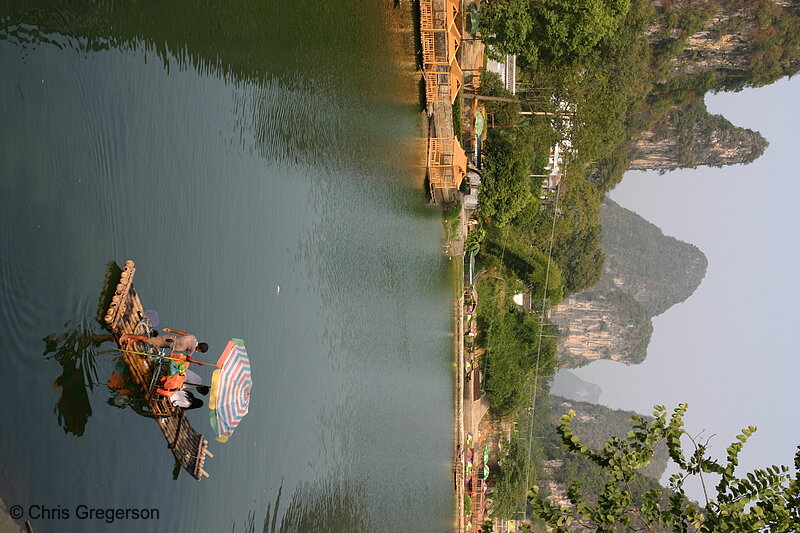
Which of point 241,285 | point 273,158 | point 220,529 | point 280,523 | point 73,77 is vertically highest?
point 73,77

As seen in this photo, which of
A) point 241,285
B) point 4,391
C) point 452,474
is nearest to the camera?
point 4,391

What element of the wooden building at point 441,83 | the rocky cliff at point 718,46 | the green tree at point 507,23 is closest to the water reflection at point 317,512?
the wooden building at point 441,83

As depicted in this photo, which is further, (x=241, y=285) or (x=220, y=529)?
(x=241, y=285)

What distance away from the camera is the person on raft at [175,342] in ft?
43.5

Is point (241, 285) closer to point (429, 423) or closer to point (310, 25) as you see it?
point (310, 25)

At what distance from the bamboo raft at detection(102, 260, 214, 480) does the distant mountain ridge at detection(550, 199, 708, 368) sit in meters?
107

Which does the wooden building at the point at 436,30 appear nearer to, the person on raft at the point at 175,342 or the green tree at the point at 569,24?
the green tree at the point at 569,24

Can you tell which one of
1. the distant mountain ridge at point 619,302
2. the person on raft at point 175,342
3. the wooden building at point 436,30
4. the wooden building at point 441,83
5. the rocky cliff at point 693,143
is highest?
the wooden building at point 436,30

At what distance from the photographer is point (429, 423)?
32250 millimetres

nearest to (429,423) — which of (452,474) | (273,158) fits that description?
(452,474)

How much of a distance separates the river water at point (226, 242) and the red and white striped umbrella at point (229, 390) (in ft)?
1.63

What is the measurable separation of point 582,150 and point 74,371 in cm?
3189

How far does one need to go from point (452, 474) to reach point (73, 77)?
28564 millimetres

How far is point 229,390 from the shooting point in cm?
1550
